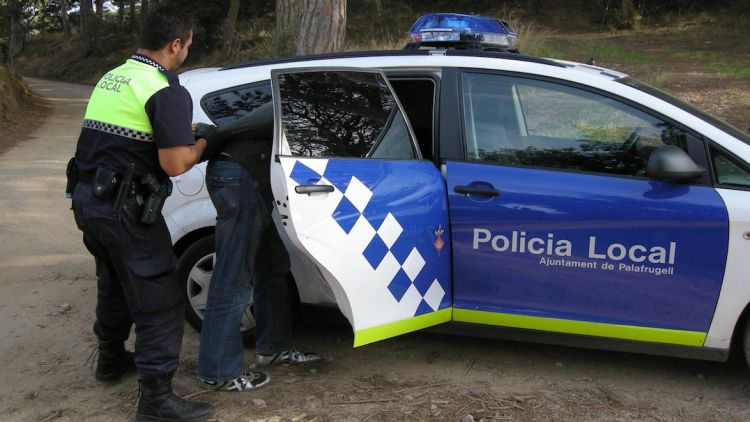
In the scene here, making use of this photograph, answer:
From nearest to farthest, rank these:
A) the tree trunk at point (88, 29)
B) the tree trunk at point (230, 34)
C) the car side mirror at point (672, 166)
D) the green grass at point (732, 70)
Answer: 1. the car side mirror at point (672, 166)
2. the green grass at point (732, 70)
3. the tree trunk at point (230, 34)
4. the tree trunk at point (88, 29)

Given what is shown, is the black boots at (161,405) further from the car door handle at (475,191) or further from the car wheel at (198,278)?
the car door handle at (475,191)

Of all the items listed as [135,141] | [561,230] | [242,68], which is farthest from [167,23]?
[561,230]

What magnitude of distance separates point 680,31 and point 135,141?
68.2ft

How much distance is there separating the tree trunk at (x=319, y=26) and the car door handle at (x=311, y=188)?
4794 mm

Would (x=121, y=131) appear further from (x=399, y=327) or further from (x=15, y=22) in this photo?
(x=15, y=22)

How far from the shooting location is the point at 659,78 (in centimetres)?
1150

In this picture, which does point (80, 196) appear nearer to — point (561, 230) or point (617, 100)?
point (561, 230)

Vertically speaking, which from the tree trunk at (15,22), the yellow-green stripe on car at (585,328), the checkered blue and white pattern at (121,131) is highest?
the tree trunk at (15,22)

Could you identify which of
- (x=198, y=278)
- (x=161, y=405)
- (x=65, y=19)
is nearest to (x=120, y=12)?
(x=65, y=19)

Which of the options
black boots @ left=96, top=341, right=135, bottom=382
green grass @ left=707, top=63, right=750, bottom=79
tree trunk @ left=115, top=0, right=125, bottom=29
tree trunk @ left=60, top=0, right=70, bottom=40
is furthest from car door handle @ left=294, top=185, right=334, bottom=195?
tree trunk @ left=60, top=0, right=70, bottom=40

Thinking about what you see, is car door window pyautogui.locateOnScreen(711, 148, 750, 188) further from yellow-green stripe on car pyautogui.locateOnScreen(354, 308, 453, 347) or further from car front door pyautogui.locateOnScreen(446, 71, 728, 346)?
yellow-green stripe on car pyautogui.locateOnScreen(354, 308, 453, 347)

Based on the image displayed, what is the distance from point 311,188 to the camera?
2.97 m

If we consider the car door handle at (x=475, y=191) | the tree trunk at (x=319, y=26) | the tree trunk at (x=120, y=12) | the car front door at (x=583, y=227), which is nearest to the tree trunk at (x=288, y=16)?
the tree trunk at (x=319, y=26)

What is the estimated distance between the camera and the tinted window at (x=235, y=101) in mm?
3707
